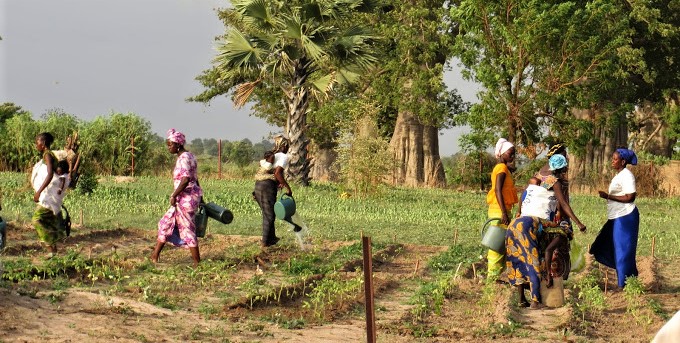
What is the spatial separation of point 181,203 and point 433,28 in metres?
22.1

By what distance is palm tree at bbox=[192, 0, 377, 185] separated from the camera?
26.1 meters

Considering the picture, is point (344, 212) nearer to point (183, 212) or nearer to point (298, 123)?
point (298, 123)

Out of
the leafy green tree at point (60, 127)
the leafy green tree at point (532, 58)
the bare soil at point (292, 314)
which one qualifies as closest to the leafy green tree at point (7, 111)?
the leafy green tree at point (60, 127)

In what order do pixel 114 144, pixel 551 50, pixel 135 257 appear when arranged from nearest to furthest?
1. pixel 135 257
2. pixel 551 50
3. pixel 114 144

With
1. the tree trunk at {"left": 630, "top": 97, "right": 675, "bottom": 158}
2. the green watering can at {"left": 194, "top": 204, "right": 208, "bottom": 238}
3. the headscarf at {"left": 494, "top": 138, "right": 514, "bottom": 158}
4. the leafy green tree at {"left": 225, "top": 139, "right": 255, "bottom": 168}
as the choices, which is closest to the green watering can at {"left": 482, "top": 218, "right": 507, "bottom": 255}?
the headscarf at {"left": 494, "top": 138, "right": 514, "bottom": 158}

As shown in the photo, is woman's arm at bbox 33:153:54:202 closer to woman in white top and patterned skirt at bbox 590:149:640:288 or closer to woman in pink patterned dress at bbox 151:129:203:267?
woman in pink patterned dress at bbox 151:129:203:267

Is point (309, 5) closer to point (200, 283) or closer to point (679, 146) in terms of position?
point (200, 283)

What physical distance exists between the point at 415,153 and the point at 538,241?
84.5 feet

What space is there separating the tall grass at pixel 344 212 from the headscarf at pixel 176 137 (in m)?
4.63

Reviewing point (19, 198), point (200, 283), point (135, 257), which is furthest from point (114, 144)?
point (200, 283)

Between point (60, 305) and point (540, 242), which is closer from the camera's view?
point (60, 305)

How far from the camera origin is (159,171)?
1342 inches

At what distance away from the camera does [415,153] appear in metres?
35.6

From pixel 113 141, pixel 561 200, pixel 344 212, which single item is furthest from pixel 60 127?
pixel 561 200
